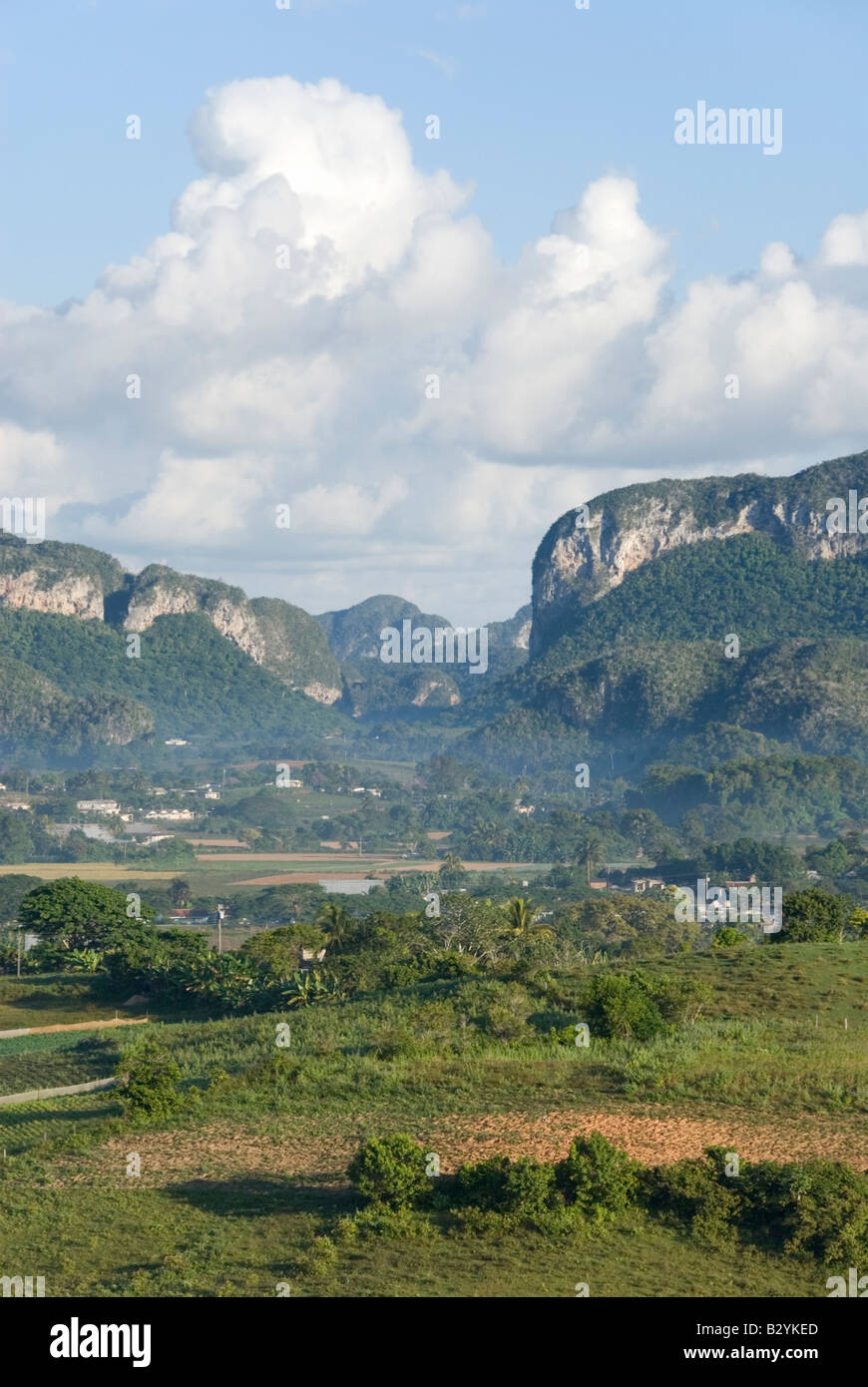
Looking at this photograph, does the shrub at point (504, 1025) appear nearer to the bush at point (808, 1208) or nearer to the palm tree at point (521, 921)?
the bush at point (808, 1208)

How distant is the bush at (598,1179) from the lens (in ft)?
103

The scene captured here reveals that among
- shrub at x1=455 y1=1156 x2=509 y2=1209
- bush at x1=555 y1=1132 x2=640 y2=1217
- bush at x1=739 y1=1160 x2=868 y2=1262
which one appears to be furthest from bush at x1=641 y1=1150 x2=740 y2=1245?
shrub at x1=455 y1=1156 x2=509 y2=1209

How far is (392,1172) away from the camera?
105ft

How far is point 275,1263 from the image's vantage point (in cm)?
2911

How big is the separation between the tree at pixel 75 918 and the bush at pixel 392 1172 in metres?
51.1

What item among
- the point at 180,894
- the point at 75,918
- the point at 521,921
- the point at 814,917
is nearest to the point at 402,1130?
the point at 814,917

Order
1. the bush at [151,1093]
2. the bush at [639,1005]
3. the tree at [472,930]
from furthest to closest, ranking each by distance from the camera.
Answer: the tree at [472,930] → the bush at [639,1005] → the bush at [151,1093]

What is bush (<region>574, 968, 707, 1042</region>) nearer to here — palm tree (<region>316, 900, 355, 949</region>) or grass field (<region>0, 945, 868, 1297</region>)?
grass field (<region>0, 945, 868, 1297</region>)

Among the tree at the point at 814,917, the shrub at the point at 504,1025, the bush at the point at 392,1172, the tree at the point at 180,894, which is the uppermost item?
the tree at the point at 814,917

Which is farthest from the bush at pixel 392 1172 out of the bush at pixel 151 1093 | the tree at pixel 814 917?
the tree at pixel 814 917

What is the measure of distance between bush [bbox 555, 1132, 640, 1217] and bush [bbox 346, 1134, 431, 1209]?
9.26ft

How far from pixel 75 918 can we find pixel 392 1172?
54.6 metres

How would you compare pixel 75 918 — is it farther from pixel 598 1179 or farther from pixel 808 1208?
pixel 808 1208
